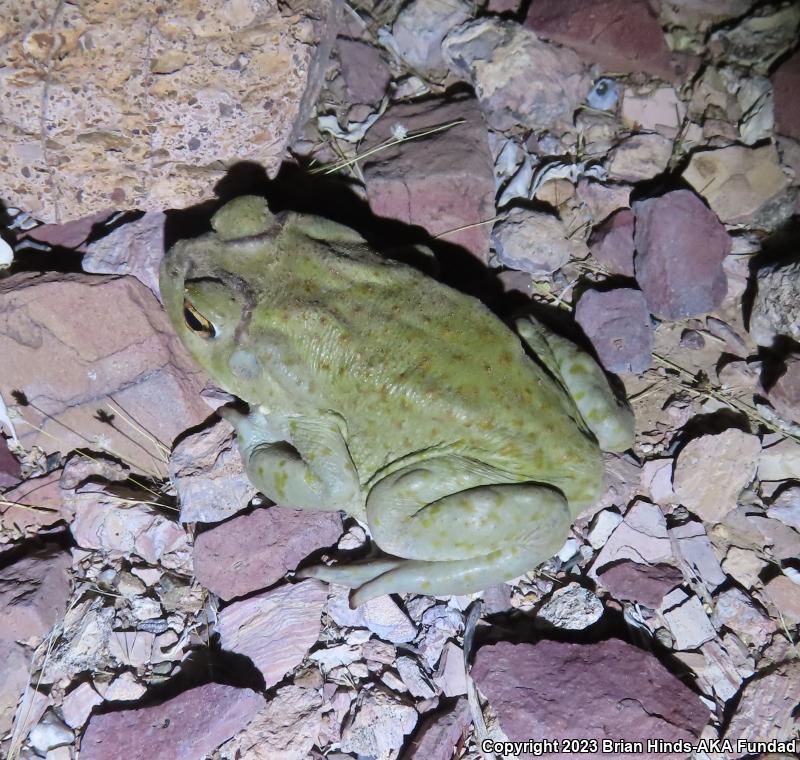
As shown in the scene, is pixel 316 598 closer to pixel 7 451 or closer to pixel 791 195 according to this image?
pixel 7 451

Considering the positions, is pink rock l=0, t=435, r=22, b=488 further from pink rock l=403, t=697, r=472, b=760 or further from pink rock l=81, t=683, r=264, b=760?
pink rock l=403, t=697, r=472, b=760

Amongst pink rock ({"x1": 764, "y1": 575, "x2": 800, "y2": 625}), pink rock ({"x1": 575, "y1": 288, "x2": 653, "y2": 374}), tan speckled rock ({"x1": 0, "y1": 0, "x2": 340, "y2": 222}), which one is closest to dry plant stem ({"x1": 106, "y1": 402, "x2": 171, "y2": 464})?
tan speckled rock ({"x1": 0, "y1": 0, "x2": 340, "y2": 222})

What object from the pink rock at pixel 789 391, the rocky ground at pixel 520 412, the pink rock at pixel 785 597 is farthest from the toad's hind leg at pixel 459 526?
the pink rock at pixel 789 391

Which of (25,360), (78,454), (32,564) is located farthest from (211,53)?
(32,564)

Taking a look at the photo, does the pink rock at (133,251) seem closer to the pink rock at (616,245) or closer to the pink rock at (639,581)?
the pink rock at (616,245)

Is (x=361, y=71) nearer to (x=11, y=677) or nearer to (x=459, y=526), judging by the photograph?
(x=459, y=526)

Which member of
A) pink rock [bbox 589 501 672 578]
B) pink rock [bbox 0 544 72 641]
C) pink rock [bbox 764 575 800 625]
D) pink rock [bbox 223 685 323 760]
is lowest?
pink rock [bbox 764 575 800 625]
